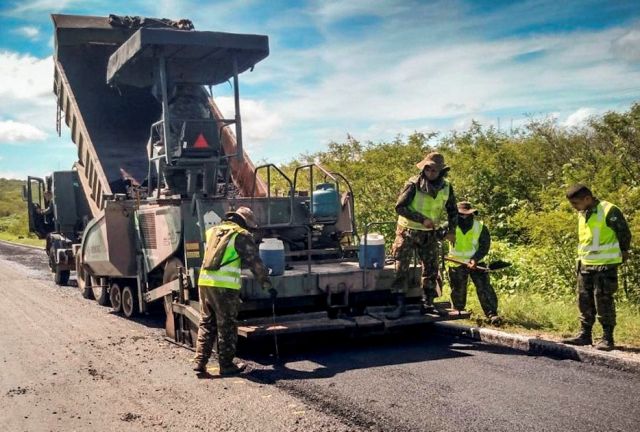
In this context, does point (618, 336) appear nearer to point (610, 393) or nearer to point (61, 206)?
point (610, 393)

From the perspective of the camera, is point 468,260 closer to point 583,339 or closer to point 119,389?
point 583,339

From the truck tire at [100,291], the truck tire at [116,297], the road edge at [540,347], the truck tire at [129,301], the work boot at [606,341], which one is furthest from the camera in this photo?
the truck tire at [100,291]

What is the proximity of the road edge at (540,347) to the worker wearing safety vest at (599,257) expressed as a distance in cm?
20

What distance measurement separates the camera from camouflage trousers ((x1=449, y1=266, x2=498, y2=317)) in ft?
24.9

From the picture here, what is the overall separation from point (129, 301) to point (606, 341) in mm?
5857

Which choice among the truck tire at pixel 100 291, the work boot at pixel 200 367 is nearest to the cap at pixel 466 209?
the work boot at pixel 200 367

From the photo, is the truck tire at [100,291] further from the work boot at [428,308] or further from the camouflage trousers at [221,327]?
the work boot at [428,308]

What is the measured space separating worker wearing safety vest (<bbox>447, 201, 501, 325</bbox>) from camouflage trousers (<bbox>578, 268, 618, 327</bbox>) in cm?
140

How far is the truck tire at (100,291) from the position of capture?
390 inches

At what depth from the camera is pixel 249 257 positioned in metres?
5.77

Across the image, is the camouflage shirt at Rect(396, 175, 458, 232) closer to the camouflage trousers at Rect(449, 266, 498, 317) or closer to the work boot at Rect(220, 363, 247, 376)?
the camouflage trousers at Rect(449, 266, 498, 317)

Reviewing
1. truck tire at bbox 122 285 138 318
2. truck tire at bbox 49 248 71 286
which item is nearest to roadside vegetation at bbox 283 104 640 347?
truck tire at bbox 122 285 138 318

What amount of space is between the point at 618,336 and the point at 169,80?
6.01 m

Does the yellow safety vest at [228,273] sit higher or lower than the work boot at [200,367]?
higher
